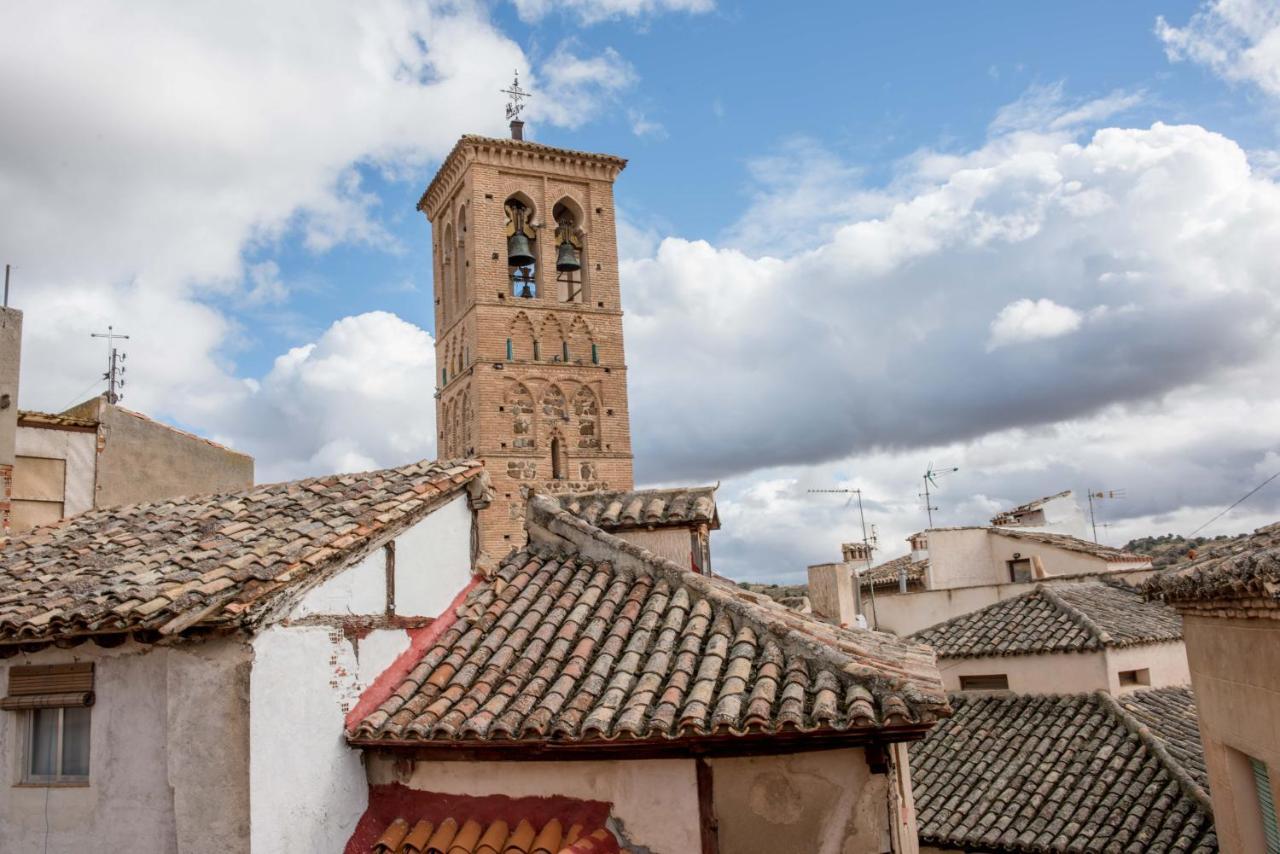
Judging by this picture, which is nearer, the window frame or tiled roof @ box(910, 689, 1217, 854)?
the window frame

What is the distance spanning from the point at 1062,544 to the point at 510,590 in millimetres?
20224

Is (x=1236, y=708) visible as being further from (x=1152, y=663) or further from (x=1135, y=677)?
(x=1152, y=663)

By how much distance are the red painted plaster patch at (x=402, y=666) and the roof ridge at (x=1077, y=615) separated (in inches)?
465

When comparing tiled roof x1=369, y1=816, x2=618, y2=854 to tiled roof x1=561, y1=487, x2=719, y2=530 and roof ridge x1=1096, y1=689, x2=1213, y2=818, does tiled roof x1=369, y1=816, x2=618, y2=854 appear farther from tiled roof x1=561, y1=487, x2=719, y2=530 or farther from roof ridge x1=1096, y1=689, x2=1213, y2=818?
roof ridge x1=1096, y1=689, x2=1213, y2=818

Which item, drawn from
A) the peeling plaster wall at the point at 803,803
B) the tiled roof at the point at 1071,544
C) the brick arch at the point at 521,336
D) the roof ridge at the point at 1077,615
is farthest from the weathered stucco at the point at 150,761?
the tiled roof at the point at 1071,544

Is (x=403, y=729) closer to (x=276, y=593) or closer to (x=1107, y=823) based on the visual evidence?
(x=276, y=593)

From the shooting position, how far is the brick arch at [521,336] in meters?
28.1

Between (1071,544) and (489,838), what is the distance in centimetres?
2210

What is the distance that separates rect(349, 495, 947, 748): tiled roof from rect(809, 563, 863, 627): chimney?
7.58 m

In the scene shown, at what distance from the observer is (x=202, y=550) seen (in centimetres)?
765

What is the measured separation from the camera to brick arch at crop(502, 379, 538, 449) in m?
27.6

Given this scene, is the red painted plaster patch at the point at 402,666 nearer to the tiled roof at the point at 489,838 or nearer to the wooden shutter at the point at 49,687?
the tiled roof at the point at 489,838

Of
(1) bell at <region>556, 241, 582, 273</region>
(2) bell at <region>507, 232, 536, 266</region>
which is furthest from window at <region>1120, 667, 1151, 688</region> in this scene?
(2) bell at <region>507, 232, 536, 266</region>

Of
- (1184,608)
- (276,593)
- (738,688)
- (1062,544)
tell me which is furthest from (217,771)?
(1062,544)
